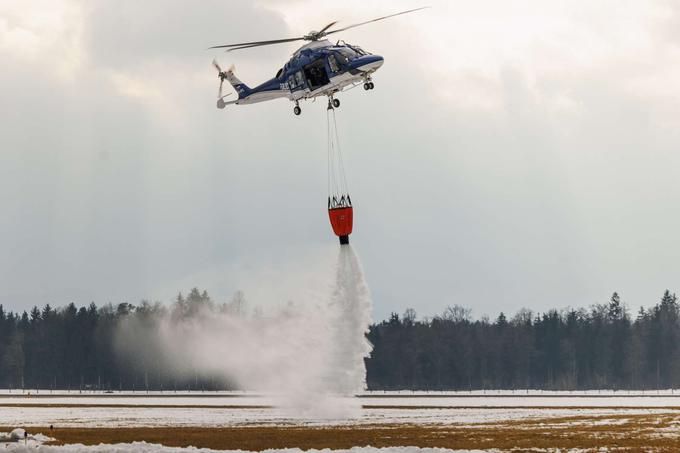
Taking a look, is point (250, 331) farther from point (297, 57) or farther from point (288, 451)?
point (288, 451)

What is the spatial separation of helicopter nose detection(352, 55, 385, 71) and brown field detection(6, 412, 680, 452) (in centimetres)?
2361

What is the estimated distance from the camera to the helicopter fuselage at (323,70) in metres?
71.4

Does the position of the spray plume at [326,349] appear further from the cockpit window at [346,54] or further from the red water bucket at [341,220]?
the cockpit window at [346,54]

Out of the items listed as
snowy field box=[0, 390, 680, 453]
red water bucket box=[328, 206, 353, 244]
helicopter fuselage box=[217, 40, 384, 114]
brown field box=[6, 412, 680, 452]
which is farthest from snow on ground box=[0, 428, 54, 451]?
helicopter fuselage box=[217, 40, 384, 114]

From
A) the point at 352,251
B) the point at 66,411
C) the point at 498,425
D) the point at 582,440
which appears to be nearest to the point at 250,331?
the point at 66,411

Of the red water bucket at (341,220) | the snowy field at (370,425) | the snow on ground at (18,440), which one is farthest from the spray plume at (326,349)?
the snow on ground at (18,440)

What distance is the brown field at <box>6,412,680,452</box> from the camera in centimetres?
5928

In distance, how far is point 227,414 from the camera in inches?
3671

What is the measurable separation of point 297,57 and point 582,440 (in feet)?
105

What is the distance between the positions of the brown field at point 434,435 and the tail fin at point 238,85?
83.6 feet

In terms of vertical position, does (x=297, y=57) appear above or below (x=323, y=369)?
above

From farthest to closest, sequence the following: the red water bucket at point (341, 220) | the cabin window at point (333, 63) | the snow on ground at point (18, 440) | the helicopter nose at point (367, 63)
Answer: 1. the red water bucket at point (341, 220)
2. the cabin window at point (333, 63)
3. the helicopter nose at point (367, 63)
4. the snow on ground at point (18, 440)

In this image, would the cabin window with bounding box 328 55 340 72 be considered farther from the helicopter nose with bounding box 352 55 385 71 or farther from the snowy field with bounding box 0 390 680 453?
A: the snowy field with bounding box 0 390 680 453

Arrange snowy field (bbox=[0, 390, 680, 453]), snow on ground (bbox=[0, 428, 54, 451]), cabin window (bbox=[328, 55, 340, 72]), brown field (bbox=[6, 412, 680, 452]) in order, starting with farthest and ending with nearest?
1. cabin window (bbox=[328, 55, 340, 72])
2. brown field (bbox=[6, 412, 680, 452])
3. snowy field (bbox=[0, 390, 680, 453])
4. snow on ground (bbox=[0, 428, 54, 451])
